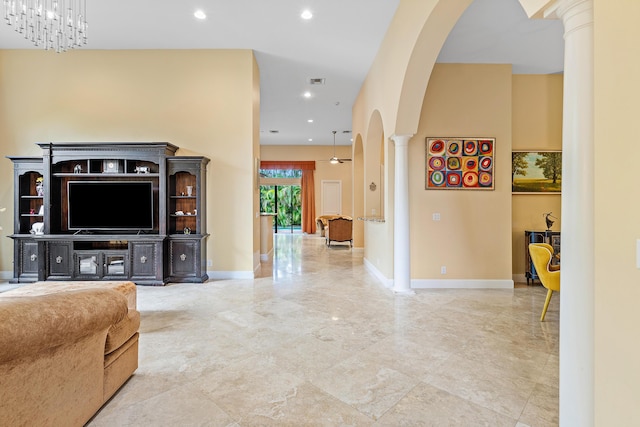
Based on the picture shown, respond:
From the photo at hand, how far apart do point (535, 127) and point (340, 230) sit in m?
5.62

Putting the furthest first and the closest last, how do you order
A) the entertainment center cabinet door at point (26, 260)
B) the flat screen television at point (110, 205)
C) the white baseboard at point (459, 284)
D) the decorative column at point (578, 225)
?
the flat screen television at point (110, 205), the entertainment center cabinet door at point (26, 260), the white baseboard at point (459, 284), the decorative column at point (578, 225)

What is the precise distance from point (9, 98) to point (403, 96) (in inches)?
256

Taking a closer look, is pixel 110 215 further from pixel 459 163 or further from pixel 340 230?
pixel 340 230

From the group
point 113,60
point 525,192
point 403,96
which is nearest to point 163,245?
point 113,60

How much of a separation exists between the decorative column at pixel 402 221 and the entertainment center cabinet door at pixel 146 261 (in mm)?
3676

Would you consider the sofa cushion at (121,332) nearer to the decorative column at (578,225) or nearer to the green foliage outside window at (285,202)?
the decorative column at (578,225)

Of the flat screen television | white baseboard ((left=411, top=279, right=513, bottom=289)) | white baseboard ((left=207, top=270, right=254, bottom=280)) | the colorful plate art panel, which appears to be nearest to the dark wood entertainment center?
the flat screen television

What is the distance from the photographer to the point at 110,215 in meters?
5.35

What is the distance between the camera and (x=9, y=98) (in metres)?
5.48

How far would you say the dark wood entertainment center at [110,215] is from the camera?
201 inches

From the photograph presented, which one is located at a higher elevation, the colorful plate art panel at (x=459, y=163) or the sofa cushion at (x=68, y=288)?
the colorful plate art panel at (x=459, y=163)

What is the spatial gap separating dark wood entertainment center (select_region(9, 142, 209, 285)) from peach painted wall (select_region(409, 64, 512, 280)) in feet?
11.6

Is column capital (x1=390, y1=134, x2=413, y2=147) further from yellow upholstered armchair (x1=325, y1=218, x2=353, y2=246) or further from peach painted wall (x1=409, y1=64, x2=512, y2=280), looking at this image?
yellow upholstered armchair (x1=325, y1=218, x2=353, y2=246)

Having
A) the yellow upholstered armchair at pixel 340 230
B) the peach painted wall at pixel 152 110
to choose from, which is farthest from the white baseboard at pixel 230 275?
the yellow upholstered armchair at pixel 340 230
